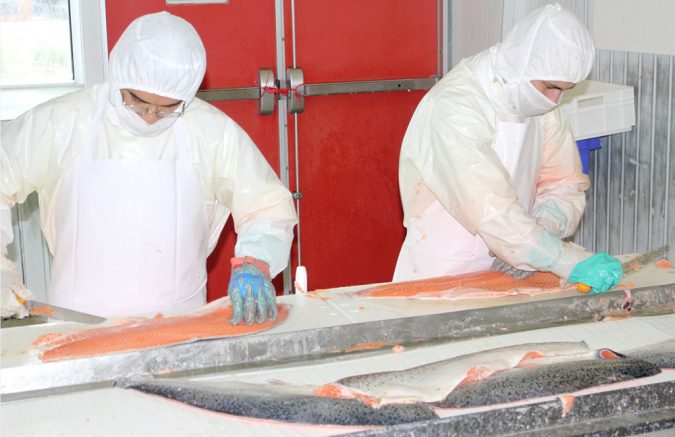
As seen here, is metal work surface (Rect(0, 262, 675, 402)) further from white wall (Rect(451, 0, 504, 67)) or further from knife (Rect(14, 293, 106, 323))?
white wall (Rect(451, 0, 504, 67))

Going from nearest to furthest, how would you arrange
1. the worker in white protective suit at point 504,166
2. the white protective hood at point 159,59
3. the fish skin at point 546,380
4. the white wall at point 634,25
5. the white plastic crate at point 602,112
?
the fish skin at point 546,380 → the white protective hood at point 159,59 → the worker in white protective suit at point 504,166 → the white wall at point 634,25 → the white plastic crate at point 602,112

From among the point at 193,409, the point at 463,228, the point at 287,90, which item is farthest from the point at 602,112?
the point at 193,409

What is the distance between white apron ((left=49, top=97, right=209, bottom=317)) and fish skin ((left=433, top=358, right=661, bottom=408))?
47.9 inches

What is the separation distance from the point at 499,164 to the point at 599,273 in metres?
0.48

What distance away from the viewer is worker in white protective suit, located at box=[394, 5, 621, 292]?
2.91m

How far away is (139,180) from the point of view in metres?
2.86

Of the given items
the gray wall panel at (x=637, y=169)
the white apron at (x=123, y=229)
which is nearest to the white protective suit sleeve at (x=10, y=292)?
the white apron at (x=123, y=229)

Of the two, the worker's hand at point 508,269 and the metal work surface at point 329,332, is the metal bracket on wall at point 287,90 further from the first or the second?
the metal work surface at point 329,332

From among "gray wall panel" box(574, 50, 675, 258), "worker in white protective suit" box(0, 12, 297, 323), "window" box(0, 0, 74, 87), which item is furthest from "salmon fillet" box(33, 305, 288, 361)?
"window" box(0, 0, 74, 87)

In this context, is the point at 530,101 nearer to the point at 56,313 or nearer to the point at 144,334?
the point at 144,334

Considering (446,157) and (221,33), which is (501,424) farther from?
(221,33)

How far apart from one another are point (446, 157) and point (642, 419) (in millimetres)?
1202

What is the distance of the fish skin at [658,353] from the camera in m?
2.29

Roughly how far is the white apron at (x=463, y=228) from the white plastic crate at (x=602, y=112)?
1.93 feet
